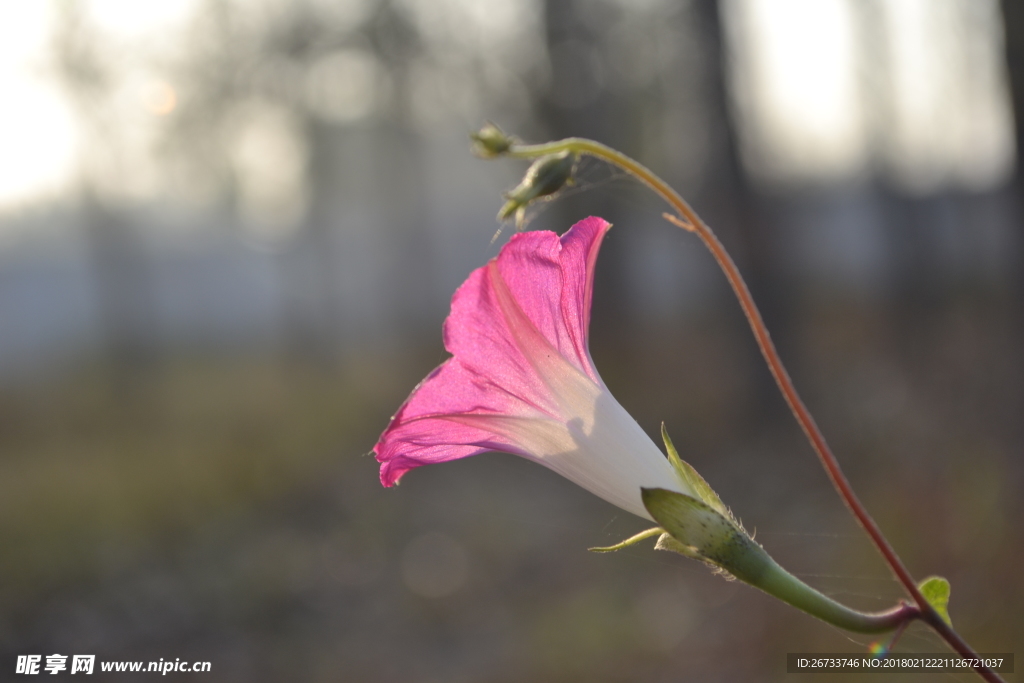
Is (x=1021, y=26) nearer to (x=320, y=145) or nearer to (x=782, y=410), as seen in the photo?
(x=782, y=410)

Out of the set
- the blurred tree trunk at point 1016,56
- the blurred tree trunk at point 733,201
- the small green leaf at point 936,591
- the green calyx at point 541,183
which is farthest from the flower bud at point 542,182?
the blurred tree trunk at point 733,201

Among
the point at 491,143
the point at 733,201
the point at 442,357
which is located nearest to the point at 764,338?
the point at 491,143

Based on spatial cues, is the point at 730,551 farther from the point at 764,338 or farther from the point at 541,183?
the point at 541,183

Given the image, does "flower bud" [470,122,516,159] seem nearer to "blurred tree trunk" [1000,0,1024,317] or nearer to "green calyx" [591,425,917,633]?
"green calyx" [591,425,917,633]

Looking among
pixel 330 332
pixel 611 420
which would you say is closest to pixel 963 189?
pixel 330 332

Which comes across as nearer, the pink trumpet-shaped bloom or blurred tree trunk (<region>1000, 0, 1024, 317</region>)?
the pink trumpet-shaped bloom

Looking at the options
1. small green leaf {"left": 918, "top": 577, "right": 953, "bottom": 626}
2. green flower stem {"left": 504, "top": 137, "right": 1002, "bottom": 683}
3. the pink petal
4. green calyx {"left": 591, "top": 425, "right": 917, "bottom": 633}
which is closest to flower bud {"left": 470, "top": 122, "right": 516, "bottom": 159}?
green flower stem {"left": 504, "top": 137, "right": 1002, "bottom": 683}
